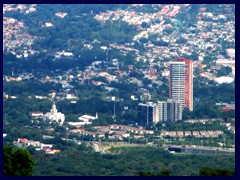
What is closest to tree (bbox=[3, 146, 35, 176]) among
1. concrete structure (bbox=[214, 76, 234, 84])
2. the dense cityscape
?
the dense cityscape

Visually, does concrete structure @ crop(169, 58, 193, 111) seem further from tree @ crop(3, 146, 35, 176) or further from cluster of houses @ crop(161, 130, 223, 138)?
tree @ crop(3, 146, 35, 176)

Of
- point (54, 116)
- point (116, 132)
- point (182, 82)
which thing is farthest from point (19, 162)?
point (182, 82)

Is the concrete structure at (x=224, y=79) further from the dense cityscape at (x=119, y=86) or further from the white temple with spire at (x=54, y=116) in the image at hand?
the white temple with spire at (x=54, y=116)

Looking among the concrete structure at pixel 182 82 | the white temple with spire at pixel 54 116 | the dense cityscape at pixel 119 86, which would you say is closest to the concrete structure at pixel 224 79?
the dense cityscape at pixel 119 86

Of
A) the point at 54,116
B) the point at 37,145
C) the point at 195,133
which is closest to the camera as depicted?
the point at 37,145

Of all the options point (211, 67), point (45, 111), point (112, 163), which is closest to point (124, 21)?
point (211, 67)

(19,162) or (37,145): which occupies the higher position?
(19,162)

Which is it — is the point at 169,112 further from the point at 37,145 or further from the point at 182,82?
the point at 37,145
